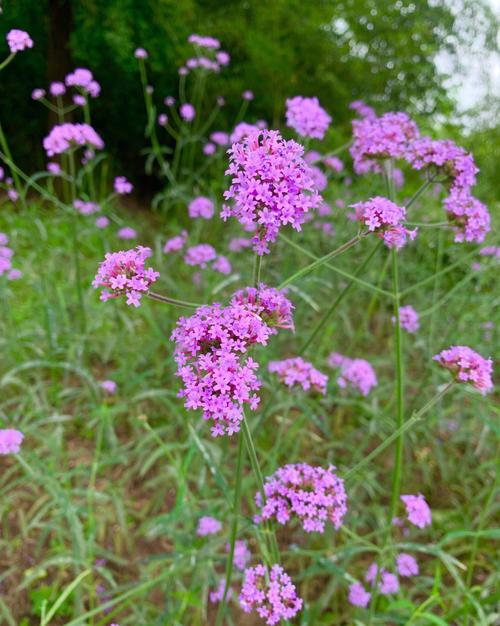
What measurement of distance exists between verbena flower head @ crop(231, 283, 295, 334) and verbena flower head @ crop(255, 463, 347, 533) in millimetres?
425

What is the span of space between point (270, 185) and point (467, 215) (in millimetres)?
881

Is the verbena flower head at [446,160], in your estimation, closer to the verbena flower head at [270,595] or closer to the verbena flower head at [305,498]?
the verbena flower head at [305,498]

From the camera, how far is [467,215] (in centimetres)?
168

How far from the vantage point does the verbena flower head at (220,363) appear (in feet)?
3.40

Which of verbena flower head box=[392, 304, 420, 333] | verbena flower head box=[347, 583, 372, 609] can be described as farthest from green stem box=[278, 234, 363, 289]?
verbena flower head box=[347, 583, 372, 609]

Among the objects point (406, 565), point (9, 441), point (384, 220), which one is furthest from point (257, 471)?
point (406, 565)

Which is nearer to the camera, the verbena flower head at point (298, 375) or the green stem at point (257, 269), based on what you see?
the green stem at point (257, 269)

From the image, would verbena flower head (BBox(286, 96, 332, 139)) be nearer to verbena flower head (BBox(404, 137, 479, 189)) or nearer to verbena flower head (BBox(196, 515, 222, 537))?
verbena flower head (BBox(404, 137, 479, 189))

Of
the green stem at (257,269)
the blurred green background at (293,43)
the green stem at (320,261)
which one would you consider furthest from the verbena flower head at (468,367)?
the blurred green background at (293,43)

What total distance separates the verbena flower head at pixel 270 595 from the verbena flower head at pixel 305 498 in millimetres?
125

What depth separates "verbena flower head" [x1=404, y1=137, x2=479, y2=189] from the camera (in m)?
1.71

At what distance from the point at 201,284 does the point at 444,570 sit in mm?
2301

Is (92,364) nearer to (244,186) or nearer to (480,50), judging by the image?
(244,186)

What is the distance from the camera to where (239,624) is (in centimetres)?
229
